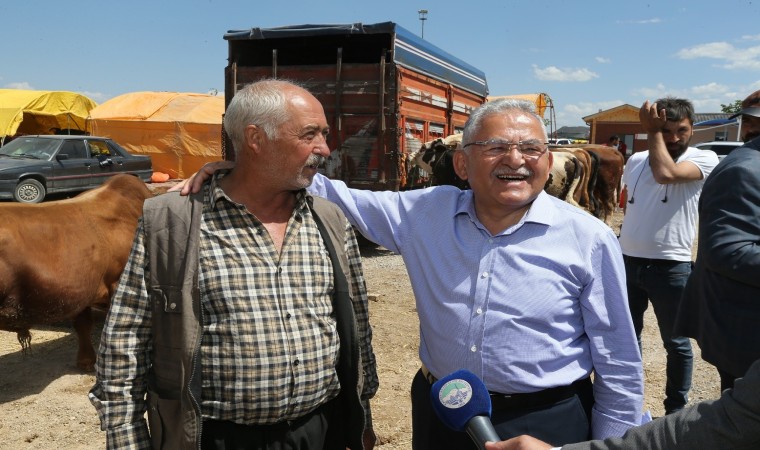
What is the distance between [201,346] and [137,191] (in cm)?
368

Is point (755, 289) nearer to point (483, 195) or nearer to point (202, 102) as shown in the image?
point (483, 195)

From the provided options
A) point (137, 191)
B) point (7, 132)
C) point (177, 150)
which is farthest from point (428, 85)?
point (7, 132)

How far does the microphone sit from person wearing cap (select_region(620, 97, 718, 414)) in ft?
7.65

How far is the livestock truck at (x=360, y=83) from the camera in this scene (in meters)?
8.12

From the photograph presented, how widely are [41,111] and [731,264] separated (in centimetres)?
2370

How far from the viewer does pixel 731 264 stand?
200cm

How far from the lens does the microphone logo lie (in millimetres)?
1351

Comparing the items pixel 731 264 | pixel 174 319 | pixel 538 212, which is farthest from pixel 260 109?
pixel 731 264

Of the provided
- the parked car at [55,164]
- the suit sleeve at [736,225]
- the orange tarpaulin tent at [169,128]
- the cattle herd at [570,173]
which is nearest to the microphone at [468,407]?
the suit sleeve at [736,225]

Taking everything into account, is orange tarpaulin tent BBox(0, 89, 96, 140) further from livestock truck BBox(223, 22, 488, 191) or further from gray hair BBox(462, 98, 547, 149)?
gray hair BBox(462, 98, 547, 149)

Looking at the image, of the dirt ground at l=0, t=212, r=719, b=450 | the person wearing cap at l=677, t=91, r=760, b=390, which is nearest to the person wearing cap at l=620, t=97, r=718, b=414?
the dirt ground at l=0, t=212, r=719, b=450

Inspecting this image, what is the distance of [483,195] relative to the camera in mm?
1854

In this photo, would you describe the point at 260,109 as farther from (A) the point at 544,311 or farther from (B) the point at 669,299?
(B) the point at 669,299

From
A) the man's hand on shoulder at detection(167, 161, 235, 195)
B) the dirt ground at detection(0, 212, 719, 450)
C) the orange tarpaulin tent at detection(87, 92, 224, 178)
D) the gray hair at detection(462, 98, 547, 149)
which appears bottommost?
the dirt ground at detection(0, 212, 719, 450)
